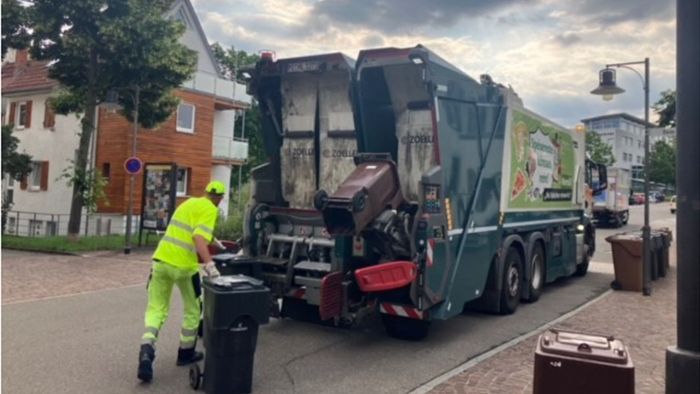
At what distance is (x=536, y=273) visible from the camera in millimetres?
9648

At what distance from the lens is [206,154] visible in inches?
1131

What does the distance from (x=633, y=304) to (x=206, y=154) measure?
22.5 meters

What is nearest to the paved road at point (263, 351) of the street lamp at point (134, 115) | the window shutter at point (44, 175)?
the street lamp at point (134, 115)

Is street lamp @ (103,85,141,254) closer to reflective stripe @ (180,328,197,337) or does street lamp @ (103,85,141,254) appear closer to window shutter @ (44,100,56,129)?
reflective stripe @ (180,328,197,337)

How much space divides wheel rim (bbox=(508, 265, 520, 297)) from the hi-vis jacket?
4.55 m

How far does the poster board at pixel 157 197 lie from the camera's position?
54.3 feet

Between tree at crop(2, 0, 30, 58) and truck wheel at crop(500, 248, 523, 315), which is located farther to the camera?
tree at crop(2, 0, 30, 58)

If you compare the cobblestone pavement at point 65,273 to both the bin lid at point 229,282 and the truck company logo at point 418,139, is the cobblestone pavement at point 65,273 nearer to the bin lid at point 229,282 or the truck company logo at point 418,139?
the bin lid at point 229,282

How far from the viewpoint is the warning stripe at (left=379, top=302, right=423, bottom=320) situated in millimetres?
6301

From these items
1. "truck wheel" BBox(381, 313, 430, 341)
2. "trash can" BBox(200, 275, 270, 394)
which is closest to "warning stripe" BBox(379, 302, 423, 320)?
"truck wheel" BBox(381, 313, 430, 341)

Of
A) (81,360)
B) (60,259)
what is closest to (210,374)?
(81,360)

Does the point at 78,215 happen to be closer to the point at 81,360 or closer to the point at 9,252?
the point at 9,252

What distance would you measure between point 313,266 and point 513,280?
3230mm

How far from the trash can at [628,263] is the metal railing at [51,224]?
58.0ft
